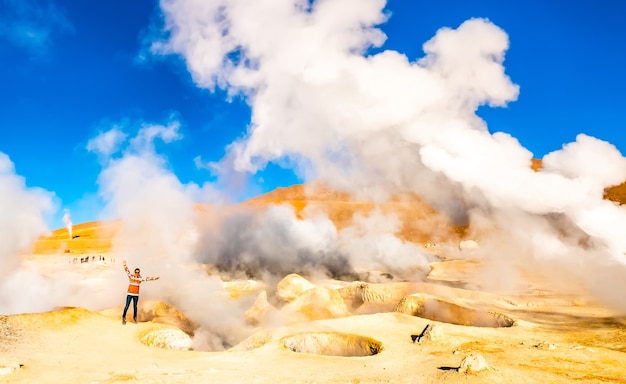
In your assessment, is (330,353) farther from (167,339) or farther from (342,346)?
(167,339)

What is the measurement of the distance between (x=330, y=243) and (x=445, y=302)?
16647 millimetres

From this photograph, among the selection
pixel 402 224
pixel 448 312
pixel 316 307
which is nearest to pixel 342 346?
pixel 316 307

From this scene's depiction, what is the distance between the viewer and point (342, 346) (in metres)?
13.4

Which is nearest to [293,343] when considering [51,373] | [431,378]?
[431,378]

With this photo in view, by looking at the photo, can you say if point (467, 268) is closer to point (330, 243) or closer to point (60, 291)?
point (330, 243)

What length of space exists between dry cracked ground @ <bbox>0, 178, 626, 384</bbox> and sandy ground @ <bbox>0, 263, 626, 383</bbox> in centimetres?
3

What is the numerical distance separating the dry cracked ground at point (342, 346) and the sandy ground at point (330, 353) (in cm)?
3

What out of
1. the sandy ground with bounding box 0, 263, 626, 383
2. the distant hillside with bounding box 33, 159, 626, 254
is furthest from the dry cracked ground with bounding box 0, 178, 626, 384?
the distant hillside with bounding box 33, 159, 626, 254

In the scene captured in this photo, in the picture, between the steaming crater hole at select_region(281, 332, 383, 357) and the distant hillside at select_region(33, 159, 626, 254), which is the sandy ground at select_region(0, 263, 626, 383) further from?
the distant hillside at select_region(33, 159, 626, 254)

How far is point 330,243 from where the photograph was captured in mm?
34188

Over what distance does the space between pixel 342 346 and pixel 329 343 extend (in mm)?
444

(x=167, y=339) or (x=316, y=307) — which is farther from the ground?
(x=316, y=307)

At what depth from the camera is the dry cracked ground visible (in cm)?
862

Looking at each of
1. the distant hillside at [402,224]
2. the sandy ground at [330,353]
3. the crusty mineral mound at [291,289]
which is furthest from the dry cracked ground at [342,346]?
the distant hillside at [402,224]
